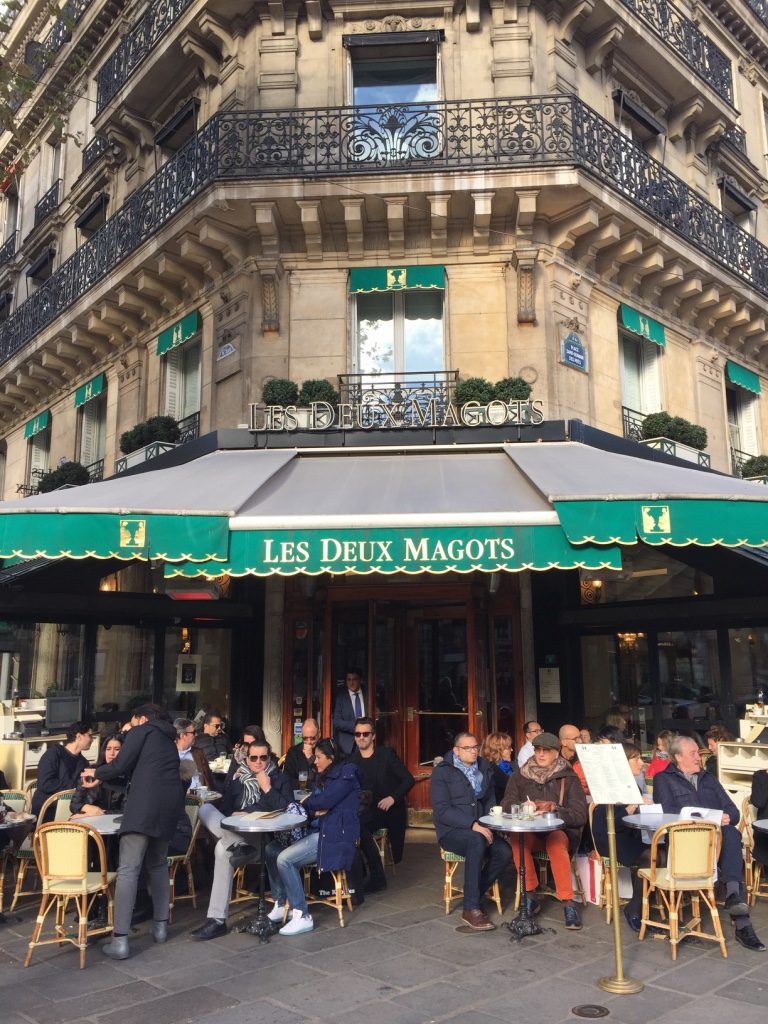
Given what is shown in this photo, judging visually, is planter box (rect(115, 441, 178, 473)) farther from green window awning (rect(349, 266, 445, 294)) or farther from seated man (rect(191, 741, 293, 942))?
seated man (rect(191, 741, 293, 942))

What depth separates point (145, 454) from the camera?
37.2ft

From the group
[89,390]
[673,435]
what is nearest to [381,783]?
[673,435]

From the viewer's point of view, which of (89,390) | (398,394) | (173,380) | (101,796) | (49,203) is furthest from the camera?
(49,203)

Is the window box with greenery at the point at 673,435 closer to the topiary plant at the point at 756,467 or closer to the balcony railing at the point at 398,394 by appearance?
the topiary plant at the point at 756,467

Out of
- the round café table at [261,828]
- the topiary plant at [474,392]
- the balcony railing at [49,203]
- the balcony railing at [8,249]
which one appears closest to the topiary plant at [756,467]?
the topiary plant at [474,392]

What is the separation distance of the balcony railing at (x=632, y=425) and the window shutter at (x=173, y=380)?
6110mm

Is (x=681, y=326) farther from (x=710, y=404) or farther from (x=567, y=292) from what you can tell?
(x=567, y=292)

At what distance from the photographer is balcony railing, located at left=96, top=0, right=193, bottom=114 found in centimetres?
Result: 1199

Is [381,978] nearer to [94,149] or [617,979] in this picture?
[617,979]

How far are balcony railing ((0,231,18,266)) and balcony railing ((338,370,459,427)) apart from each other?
11347mm

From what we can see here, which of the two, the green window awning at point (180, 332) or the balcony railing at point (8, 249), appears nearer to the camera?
the green window awning at point (180, 332)

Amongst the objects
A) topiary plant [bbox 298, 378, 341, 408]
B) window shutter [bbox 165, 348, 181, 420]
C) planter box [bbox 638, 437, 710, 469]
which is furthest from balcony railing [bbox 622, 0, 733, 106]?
window shutter [bbox 165, 348, 181, 420]

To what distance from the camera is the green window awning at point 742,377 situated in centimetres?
1297

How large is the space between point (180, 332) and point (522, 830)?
8300 millimetres
